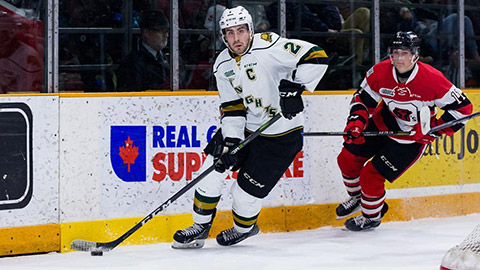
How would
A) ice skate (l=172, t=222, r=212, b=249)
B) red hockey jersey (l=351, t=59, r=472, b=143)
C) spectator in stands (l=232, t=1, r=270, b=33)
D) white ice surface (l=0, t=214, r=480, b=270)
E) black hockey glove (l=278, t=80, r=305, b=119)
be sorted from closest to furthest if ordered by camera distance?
white ice surface (l=0, t=214, r=480, b=270), black hockey glove (l=278, t=80, r=305, b=119), ice skate (l=172, t=222, r=212, b=249), red hockey jersey (l=351, t=59, r=472, b=143), spectator in stands (l=232, t=1, r=270, b=33)

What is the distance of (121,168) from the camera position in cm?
415

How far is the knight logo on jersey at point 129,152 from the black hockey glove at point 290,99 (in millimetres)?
788

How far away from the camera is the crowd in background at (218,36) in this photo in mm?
4074

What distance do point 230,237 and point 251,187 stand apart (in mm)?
311

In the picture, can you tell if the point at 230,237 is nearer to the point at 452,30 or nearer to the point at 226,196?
the point at 226,196

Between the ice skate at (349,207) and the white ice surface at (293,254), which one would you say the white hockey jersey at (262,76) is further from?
the ice skate at (349,207)

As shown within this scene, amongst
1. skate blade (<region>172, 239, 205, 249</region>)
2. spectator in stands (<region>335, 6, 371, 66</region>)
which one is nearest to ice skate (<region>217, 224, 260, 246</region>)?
skate blade (<region>172, 239, 205, 249</region>)

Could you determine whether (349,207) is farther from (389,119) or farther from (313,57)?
(313,57)

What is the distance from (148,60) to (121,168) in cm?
59

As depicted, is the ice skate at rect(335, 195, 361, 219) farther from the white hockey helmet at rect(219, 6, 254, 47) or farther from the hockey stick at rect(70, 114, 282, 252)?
the white hockey helmet at rect(219, 6, 254, 47)

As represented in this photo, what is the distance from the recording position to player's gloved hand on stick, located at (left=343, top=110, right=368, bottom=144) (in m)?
4.31

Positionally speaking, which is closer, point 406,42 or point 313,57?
point 313,57

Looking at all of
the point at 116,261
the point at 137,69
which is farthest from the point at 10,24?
the point at 116,261

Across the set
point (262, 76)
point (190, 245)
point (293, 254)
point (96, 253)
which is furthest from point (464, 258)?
point (96, 253)
